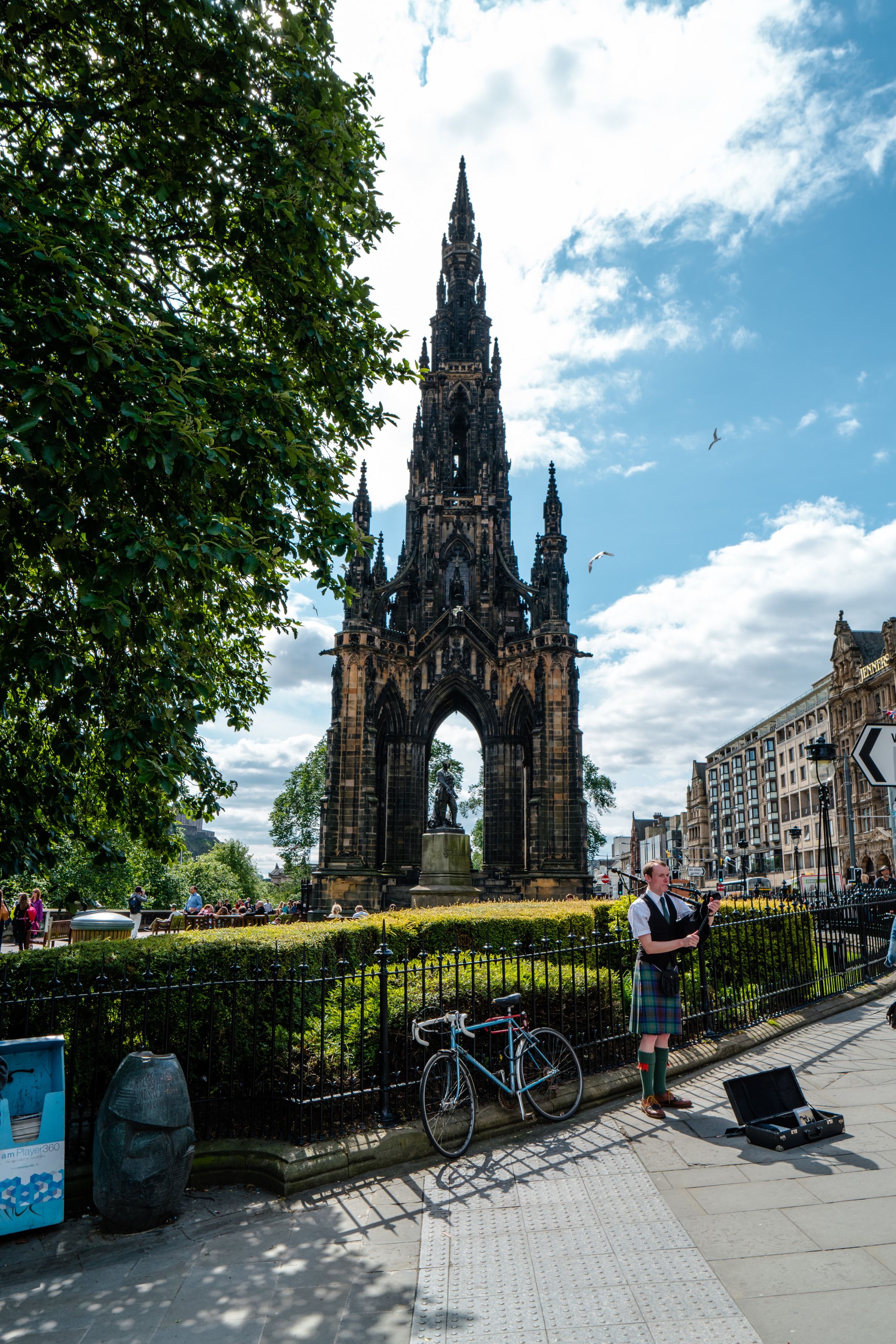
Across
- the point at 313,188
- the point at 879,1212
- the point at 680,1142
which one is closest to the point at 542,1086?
the point at 680,1142

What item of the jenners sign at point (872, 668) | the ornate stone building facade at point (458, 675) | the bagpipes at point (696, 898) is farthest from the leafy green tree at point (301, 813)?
the bagpipes at point (696, 898)

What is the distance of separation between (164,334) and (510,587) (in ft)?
99.8

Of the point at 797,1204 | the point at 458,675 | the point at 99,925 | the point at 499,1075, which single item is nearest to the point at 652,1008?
the point at 499,1075

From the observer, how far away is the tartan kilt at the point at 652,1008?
20.6 feet

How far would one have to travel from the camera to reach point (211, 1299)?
13.1ft

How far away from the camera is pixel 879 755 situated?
5.71 m

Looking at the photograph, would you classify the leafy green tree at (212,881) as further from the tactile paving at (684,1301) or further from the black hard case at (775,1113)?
the tactile paving at (684,1301)

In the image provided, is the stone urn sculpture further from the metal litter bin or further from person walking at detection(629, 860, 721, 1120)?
the metal litter bin

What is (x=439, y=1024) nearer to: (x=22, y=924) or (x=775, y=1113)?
(x=775, y=1113)

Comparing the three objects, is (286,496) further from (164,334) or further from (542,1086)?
(542,1086)

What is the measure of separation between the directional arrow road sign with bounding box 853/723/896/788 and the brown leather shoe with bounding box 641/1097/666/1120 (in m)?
2.89

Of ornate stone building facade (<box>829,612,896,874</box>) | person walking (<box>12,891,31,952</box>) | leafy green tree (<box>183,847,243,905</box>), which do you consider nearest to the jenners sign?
ornate stone building facade (<box>829,612,896,874</box>)

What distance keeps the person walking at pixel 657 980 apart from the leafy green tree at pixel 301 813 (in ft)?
167

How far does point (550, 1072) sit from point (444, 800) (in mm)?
17030
